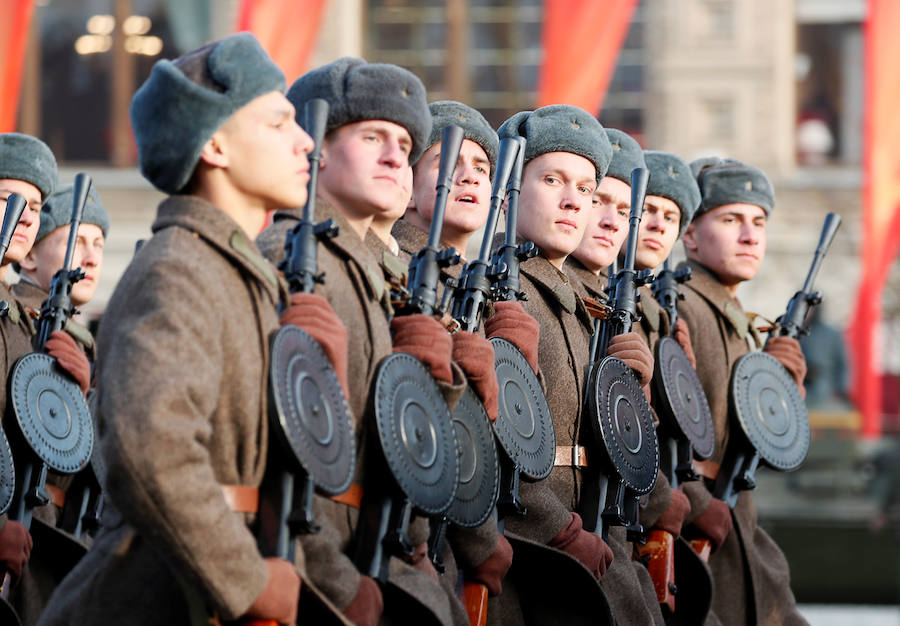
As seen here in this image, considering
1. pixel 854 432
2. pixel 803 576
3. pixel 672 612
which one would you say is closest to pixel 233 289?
pixel 672 612

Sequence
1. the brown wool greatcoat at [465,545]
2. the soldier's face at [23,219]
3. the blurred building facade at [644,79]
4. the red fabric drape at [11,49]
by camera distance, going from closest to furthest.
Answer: the brown wool greatcoat at [465,545], the soldier's face at [23,219], the red fabric drape at [11,49], the blurred building facade at [644,79]

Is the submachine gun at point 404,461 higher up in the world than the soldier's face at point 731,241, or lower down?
higher up

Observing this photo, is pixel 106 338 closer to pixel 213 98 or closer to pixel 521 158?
pixel 213 98

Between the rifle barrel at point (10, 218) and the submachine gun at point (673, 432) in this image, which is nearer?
the rifle barrel at point (10, 218)

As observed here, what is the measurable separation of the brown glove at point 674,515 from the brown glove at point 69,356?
1.79m

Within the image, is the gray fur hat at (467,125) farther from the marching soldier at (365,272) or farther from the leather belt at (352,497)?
the leather belt at (352,497)

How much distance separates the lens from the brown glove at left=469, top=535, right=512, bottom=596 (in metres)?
4.91

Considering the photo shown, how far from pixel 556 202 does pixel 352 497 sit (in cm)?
180

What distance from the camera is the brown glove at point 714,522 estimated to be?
256 inches

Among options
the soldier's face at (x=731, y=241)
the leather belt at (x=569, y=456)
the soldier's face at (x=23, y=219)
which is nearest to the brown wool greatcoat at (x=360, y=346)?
the leather belt at (x=569, y=456)

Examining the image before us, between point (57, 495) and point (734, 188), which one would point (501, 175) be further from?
point (734, 188)

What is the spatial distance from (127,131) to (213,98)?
51.4 ft

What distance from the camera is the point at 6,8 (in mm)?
12125

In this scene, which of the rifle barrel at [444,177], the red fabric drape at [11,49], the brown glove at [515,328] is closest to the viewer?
the rifle barrel at [444,177]
